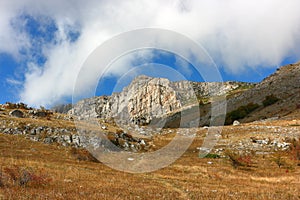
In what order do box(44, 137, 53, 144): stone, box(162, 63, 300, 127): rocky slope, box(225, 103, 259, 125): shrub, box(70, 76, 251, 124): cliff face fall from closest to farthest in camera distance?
box(44, 137, 53, 144): stone
box(70, 76, 251, 124): cliff face
box(162, 63, 300, 127): rocky slope
box(225, 103, 259, 125): shrub

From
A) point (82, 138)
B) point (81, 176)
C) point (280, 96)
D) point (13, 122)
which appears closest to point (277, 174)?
point (81, 176)

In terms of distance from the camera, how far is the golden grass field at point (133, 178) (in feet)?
47.6

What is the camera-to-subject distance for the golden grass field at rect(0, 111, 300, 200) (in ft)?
47.6

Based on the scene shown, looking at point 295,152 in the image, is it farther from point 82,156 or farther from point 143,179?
point 82,156

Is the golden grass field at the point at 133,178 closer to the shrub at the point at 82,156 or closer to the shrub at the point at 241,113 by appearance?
the shrub at the point at 82,156

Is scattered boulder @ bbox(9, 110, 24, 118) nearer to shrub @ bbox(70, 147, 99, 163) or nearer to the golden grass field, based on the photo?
the golden grass field

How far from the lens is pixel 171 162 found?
104 feet

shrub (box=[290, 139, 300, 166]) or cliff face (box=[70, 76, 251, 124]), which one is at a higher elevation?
cliff face (box=[70, 76, 251, 124])

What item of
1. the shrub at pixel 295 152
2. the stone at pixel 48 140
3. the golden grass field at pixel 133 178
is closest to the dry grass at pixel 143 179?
the golden grass field at pixel 133 178

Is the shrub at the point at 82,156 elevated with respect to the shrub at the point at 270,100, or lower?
lower

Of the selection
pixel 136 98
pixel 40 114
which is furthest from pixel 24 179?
pixel 136 98

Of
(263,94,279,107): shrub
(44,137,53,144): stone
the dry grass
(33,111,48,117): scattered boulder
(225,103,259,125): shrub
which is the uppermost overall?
(263,94,279,107): shrub

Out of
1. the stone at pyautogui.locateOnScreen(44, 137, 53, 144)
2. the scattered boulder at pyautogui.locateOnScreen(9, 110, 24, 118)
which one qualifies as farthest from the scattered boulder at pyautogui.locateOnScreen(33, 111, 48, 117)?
the stone at pyautogui.locateOnScreen(44, 137, 53, 144)

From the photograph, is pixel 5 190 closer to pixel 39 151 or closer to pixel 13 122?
pixel 39 151
